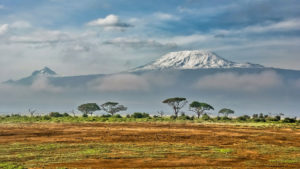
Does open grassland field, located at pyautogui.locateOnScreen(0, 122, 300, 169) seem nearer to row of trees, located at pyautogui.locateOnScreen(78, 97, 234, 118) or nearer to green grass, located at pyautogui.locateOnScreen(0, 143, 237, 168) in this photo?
green grass, located at pyautogui.locateOnScreen(0, 143, 237, 168)

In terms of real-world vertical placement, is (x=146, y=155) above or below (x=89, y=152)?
below

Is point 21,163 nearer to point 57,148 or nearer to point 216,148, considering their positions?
point 57,148

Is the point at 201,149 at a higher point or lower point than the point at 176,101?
lower

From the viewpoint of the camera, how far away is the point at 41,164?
23953mm

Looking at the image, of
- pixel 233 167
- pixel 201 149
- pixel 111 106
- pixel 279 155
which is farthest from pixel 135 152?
pixel 111 106

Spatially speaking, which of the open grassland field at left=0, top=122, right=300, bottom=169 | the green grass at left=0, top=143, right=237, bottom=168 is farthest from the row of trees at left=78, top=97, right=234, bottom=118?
the green grass at left=0, top=143, right=237, bottom=168

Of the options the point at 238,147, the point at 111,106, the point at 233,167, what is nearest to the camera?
the point at 233,167

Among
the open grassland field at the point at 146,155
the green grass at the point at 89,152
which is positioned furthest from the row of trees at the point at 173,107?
the green grass at the point at 89,152

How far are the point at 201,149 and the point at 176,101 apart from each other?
331 feet

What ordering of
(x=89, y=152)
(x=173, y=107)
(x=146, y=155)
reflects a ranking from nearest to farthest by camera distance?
(x=146, y=155) → (x=89, y=152) → (x=173, y=107)

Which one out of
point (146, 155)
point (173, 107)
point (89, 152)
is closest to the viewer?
point (146, 155)

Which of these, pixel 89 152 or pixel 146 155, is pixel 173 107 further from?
pixel 146 155

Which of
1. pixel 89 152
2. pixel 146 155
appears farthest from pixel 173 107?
pixel 146 155

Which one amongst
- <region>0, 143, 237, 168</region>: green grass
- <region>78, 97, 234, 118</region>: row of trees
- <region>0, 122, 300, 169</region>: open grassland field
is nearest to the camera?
<region>0, 122, 300, 169</region>: open grassland field
